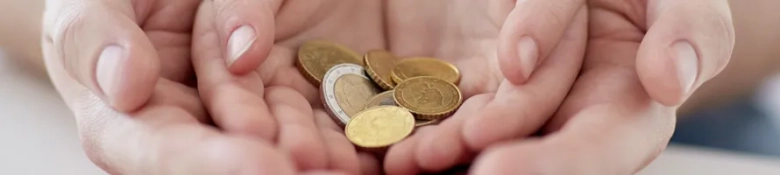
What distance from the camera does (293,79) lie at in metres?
0.85

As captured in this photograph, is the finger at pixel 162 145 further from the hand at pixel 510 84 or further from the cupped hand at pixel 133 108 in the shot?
the hand at pixel 510 84

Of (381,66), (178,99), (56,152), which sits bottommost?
(56,152)

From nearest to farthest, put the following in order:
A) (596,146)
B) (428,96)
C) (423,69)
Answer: (596,146), (428,96), (423,69)

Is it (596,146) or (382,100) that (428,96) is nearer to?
(382,100)

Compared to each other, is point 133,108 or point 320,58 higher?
point 133,108

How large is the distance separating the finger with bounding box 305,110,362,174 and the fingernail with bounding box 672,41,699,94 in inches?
10.4

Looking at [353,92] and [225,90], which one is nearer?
[225,90]

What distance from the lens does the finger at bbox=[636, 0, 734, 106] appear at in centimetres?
63

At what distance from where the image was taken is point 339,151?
679mm

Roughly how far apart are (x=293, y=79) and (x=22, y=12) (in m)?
0.62

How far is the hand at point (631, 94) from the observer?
23.1 inches

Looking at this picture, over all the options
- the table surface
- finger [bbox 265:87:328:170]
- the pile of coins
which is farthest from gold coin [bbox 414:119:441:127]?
the table surface

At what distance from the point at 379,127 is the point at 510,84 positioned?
133 millimetres

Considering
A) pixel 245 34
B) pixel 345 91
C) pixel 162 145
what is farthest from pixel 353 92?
pixel 162 145
